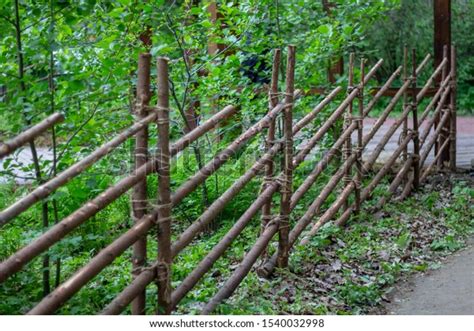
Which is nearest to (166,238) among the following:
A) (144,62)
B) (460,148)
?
(144,62)

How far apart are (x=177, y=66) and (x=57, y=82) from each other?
1.96m

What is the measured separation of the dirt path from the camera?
4.45 m

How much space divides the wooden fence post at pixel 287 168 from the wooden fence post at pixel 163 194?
1.35m

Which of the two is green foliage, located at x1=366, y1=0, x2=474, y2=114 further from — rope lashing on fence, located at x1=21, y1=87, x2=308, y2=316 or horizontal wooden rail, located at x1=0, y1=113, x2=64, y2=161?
horizontal wooden rail, located at x1=0, y1=113, x2=64, y2=161

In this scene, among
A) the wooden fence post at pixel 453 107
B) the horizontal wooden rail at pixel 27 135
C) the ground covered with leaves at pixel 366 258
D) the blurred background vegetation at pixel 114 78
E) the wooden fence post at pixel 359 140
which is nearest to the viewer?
the horizontal wooden rail at pixel 27 135

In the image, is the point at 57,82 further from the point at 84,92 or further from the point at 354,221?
the point at 354,221

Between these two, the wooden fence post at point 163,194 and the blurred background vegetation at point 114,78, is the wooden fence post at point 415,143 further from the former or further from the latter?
the wooden fence post at point 163,194

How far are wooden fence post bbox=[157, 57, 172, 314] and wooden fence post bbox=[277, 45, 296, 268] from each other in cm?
135

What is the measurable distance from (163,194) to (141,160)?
7.9 inches

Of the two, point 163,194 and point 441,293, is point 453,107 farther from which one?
point 163,194

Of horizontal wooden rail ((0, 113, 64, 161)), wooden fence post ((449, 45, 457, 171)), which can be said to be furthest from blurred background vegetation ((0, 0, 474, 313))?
wooden fence post ((449, 45, 457, 171))

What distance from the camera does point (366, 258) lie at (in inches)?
207

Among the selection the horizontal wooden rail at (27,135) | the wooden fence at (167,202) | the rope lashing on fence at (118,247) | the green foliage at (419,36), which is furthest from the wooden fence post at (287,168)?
the green foliage at (419,36)

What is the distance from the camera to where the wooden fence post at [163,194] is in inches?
133
